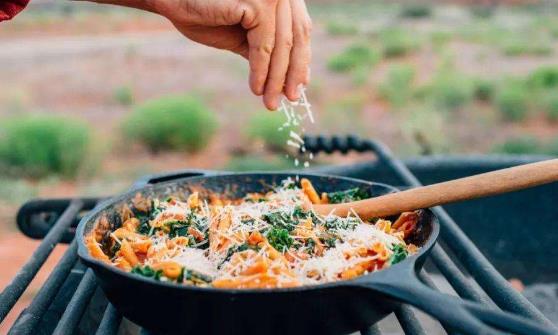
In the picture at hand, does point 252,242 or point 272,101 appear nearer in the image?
point 252,242

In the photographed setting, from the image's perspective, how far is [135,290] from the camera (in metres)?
1.31

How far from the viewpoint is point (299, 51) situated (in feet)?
6.09

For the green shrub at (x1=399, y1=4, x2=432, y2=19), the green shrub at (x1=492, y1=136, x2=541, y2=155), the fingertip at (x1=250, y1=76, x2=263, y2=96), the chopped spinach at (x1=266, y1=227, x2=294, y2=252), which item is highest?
the fingertip at (x1=250, y1=76, x2=263, y2=96)

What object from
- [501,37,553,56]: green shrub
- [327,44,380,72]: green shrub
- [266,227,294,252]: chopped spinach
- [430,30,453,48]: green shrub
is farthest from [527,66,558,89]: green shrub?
[266,227,294,252]: chopped spinach

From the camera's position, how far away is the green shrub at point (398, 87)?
1134cm

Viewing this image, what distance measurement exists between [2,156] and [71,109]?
3705 millimetres

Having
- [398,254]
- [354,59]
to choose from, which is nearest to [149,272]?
[398,254]

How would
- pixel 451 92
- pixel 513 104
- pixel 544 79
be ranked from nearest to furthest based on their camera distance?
pixel 513 104, pixel 451 92, pixel 544 79

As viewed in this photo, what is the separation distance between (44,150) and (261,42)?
21.1 ft

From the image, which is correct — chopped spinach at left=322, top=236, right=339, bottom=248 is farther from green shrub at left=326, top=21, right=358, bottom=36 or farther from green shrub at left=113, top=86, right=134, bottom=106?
green shrub at left=326, top=21, right=358, bottom=36

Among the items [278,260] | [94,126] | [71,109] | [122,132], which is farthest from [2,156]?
[278,260]

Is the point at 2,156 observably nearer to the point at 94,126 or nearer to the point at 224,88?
the point at 94,126

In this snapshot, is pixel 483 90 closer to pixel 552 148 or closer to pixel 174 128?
pixel 552 148

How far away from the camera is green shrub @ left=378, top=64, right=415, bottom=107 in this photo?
37.2 ft
